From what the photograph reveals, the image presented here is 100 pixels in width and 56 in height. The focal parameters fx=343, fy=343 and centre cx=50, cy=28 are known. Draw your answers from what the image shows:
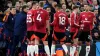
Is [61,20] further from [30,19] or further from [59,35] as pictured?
[30,19]

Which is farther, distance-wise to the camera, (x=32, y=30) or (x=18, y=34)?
(x=18, y=34)

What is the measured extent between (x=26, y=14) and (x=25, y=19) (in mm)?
220

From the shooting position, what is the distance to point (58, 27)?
14.1 metres

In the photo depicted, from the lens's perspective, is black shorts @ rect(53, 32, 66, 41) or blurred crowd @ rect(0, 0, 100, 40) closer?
black shorts @ rect(53, 32, 66, 41)

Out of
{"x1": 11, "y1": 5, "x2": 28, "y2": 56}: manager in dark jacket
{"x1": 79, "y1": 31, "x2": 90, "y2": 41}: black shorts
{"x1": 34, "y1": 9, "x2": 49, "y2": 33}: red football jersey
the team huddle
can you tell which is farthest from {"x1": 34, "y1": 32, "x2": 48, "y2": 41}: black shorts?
{"x1": 79, "y1": 31, "x2": 90, "y2": 41}: black shorts

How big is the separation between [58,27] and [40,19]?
1.19 meters

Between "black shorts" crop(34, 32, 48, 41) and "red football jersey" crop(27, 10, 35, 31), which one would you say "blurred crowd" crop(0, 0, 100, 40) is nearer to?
"red football jersey" crop(27, 10, 35, 31)

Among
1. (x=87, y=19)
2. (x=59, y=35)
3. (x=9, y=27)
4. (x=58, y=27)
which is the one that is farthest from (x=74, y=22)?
(x=9, y=27)

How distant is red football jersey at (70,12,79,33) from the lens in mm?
14297

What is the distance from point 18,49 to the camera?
48.9 feet

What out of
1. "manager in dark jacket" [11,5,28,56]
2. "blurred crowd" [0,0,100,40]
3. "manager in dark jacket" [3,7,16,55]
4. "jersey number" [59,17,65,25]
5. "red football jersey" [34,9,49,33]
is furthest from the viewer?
"manager in dark jacket" [3,7,16,55]

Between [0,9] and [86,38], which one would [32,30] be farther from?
[0,9]

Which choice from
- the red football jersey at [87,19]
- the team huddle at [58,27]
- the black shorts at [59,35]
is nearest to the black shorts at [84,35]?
the team huddle at [58,27]

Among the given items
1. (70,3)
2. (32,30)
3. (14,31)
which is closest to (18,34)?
(14,31)
